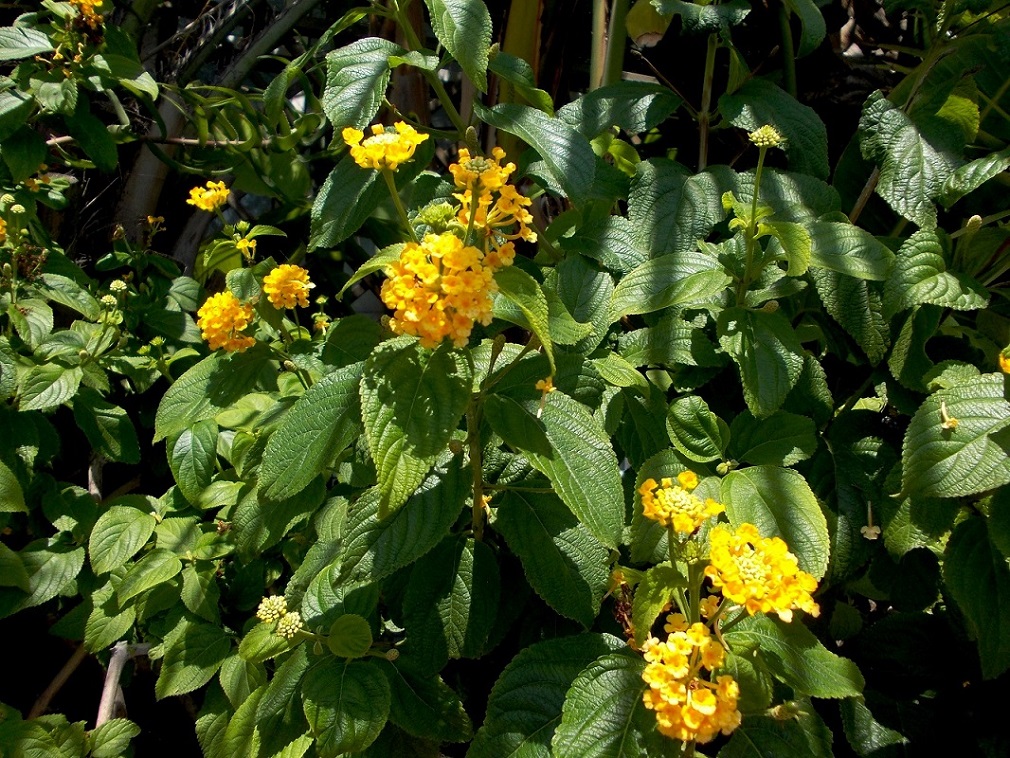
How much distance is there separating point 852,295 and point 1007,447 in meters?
0.33

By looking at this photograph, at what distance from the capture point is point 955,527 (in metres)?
1.10

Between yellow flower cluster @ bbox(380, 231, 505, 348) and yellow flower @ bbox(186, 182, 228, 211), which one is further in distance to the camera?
yellow flower @ bbox(186, 182, 228, 211)

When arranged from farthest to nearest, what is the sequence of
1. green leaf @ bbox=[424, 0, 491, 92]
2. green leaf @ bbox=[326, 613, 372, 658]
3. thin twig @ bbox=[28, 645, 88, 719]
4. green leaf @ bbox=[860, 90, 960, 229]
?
thin twig @ bbox=[28, 645, 88, 719]
green leaf @ bbox=[860, 90, 960, 229]
green leaf @ bbox=[424, 0, 491, 92]
green leaf @ bbox=[326, 613, 372, 658]

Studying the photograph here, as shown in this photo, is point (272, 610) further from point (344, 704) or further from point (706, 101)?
point (706, 101)

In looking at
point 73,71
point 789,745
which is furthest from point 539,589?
point 73,71

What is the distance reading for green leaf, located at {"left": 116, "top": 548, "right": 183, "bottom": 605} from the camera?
131 centimetres

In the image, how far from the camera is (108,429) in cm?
160

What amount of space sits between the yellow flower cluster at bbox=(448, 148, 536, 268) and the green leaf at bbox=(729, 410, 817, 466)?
1.57 ft

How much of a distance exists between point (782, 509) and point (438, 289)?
0.54 metres

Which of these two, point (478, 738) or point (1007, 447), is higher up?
point (1007, 447)

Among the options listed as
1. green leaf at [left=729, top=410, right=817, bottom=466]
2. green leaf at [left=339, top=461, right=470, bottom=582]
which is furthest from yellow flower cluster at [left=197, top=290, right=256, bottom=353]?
green leaf at [left=729, top=410, right=817, bottom=466]

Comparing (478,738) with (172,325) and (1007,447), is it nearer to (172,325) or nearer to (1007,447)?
(1007,447)

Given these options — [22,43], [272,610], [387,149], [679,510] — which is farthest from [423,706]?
[22,43]

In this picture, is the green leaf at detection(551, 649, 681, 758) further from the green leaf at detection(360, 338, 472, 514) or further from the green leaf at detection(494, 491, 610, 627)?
the green leaf at detection(360, 338, 472, 514)
